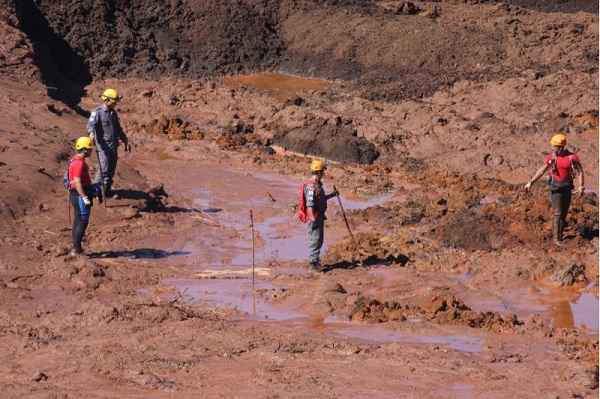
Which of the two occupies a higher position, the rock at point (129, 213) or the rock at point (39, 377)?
the rock at point (129, 213)

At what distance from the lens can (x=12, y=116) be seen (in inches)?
702

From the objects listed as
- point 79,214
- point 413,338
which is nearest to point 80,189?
point 79,214

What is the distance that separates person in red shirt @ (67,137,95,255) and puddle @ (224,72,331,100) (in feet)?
36.0

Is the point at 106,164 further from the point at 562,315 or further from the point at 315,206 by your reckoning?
the point at 562,315

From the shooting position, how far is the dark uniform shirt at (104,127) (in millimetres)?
14516

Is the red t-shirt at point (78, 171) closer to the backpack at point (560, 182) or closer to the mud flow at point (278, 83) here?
the backpack at point (560, 182)

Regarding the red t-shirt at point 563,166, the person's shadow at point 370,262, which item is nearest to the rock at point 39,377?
the person's shadow at point 370,262

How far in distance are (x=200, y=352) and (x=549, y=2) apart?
24191 millimetres

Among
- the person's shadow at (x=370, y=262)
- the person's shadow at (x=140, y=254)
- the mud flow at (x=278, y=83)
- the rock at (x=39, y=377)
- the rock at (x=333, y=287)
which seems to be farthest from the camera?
the mud flow at (x=278, y=83)

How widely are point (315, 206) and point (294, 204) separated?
3.50 metres

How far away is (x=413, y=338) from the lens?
1039 cm

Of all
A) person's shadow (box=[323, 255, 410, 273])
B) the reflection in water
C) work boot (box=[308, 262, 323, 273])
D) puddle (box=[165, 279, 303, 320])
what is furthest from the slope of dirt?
the reflection in water

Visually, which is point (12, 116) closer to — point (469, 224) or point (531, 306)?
point (469, 224)

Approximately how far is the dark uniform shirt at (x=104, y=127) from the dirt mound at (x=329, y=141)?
528 centimetres
